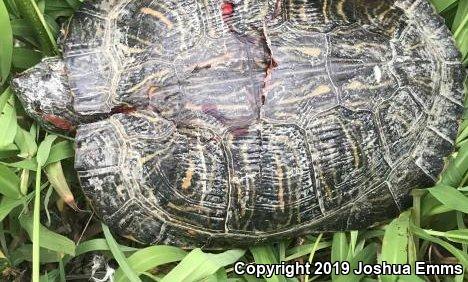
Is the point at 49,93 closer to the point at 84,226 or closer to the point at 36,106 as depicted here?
the point at 36,106

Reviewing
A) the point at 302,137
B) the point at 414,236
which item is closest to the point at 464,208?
the point at 414,236

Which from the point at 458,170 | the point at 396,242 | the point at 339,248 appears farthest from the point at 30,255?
the point at 458,170

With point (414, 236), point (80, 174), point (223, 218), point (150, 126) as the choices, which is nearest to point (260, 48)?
point (150, 126)

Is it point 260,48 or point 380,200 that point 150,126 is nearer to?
point 260,48

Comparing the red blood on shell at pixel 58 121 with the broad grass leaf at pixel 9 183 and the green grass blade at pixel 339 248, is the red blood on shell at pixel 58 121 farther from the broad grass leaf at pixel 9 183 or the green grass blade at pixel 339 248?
the green grass blade at pixel 339 248

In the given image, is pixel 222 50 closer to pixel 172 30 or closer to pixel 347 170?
pixel 172 30

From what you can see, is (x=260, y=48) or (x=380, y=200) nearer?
(x=260, y=48)

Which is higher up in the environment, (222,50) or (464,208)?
(222,50)

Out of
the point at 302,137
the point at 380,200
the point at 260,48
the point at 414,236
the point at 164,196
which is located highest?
the point at 260,48

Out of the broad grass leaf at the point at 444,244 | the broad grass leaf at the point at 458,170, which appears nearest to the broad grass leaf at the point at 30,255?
the broad grass leaf at the point at 444,244
